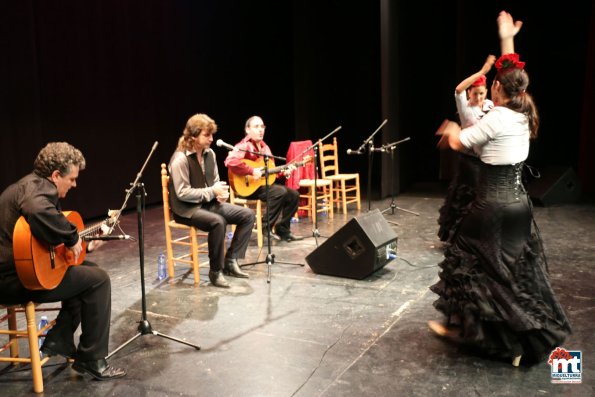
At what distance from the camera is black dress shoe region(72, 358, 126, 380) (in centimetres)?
295

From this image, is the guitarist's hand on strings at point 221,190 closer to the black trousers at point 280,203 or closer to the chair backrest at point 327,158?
the black trousers at point 280,203

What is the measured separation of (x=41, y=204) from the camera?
270 centimetres

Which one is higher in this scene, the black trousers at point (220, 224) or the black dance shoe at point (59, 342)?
the black trousers at point (220, 224)

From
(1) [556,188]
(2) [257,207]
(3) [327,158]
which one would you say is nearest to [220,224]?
(2) [257,207]

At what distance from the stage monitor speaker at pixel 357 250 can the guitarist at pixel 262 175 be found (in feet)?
3.30

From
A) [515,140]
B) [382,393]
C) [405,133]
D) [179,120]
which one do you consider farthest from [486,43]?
[382,393]

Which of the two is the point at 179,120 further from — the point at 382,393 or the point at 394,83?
the point at 382,393

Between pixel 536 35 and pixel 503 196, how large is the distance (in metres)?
6.94

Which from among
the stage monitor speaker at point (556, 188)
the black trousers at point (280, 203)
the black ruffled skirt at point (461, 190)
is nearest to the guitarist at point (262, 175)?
the black trousers at point (280, 203)

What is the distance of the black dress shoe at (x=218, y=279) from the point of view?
444 cm

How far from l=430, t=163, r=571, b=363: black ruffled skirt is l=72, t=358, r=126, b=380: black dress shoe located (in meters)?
1.80

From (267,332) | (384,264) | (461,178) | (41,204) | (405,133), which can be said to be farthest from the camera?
(405,133)

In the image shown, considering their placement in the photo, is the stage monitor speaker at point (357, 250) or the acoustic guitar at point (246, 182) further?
the acoustic guitar at point (246, 182)

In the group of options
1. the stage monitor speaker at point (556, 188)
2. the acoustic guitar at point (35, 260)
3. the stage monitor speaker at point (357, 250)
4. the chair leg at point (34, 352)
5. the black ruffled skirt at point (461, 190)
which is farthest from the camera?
the stage monitor speaker at point (556, 188)
